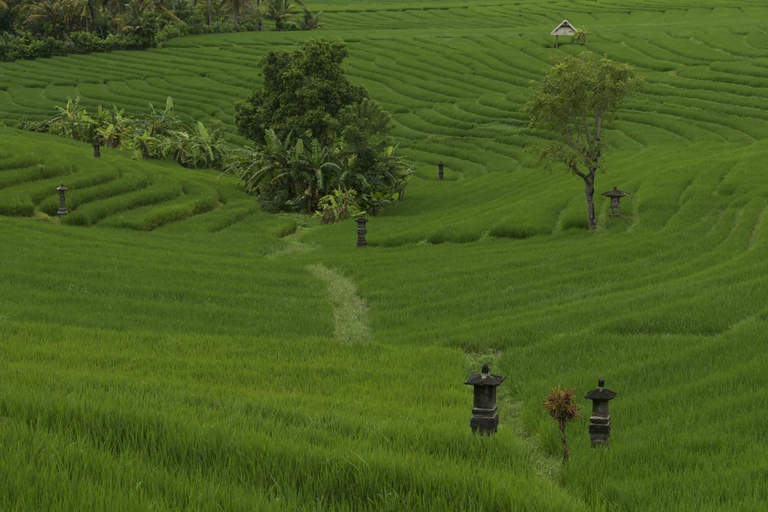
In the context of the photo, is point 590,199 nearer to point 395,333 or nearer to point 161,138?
point 395,333

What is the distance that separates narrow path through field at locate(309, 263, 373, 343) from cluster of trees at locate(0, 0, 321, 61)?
213 feet

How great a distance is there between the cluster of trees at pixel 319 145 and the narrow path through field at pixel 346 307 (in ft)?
42.0

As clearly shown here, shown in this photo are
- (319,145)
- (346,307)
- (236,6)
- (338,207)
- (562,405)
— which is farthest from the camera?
(236,6)

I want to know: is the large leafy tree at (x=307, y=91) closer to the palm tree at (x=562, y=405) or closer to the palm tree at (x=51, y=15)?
the palm tree at (x=562, y=405)

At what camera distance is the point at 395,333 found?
18078 mm

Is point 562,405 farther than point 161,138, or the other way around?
point 161,138

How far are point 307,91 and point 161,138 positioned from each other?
13986mm

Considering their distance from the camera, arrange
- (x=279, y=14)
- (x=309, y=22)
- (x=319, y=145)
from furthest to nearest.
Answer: (x=279, y=14), (x=309, y=22), (x=319, y=145)

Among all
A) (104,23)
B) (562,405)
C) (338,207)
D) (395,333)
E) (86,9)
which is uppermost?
(86,9)

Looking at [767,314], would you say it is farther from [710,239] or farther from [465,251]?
[465,251]

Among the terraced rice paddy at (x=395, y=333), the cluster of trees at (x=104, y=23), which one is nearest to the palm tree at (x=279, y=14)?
the cluster of trees at (x=104, y=23)

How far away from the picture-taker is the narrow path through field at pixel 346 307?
60.1 feet

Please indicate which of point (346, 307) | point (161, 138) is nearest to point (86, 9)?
point (161, 138)

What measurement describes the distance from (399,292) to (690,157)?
21.2 meters
